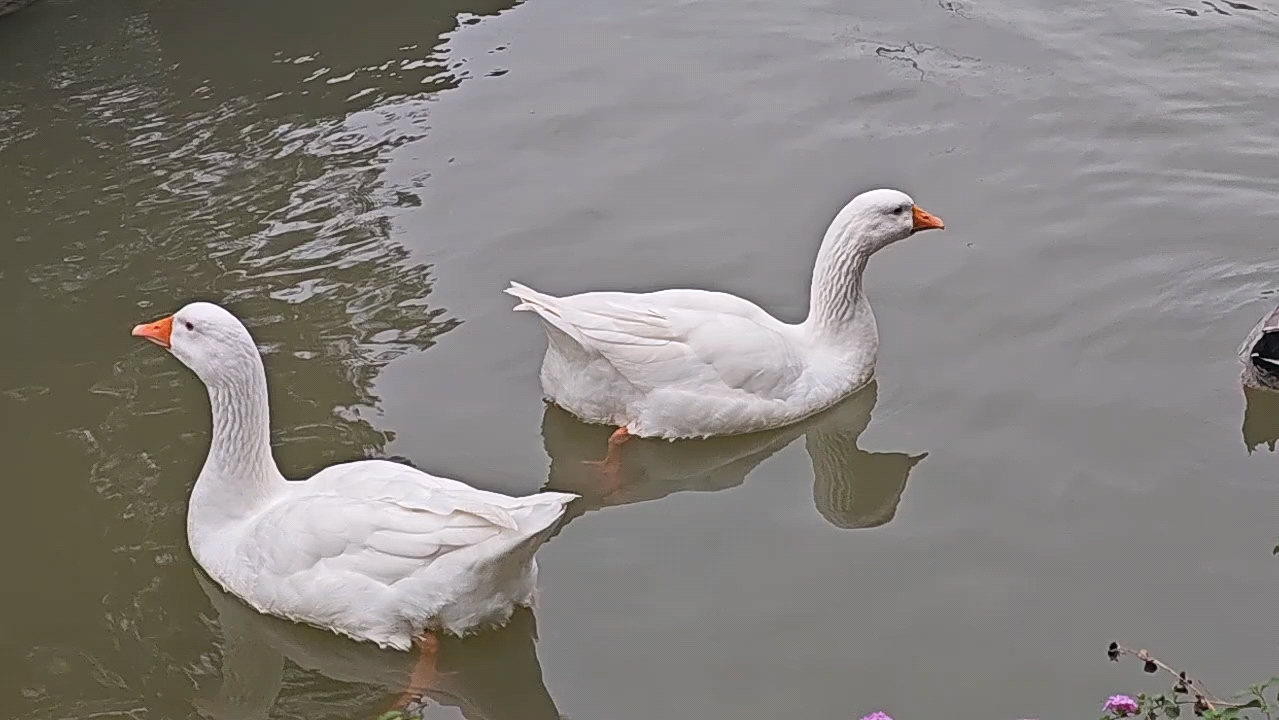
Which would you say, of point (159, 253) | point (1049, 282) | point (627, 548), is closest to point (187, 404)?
point (159, 253)

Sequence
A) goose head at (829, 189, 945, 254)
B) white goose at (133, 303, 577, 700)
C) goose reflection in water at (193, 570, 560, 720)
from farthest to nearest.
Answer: goose head at (829, 189, 945, 254) → goose reflection in water at (193, 570, 560, 720) → white goose at (133, 303, 577, 700)

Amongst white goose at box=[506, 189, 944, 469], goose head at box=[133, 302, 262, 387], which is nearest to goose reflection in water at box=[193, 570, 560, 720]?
goose head at box=[133, 302, 262, 387]

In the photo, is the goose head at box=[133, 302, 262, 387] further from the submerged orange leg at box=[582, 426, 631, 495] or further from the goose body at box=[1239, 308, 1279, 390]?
the goose body at box=[1239, 308, 1279, 390]

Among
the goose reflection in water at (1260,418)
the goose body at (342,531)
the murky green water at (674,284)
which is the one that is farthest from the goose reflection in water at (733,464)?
the goose reflection in water at (1260,418)

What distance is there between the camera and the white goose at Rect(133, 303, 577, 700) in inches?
212

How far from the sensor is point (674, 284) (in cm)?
828

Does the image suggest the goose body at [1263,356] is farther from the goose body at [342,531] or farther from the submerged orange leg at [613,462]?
the goose body at [342,531]

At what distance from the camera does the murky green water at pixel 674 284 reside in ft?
18.9

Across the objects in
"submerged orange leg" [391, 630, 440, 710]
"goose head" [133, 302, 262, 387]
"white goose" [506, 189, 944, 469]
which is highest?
"goose head" [133, 302, 262, 387]

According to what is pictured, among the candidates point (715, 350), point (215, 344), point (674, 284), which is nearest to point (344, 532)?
point (215, 344)

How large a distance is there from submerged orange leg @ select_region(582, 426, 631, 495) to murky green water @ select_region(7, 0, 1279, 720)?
3.0 inches

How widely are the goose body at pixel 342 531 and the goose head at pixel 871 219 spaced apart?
232 centimetres

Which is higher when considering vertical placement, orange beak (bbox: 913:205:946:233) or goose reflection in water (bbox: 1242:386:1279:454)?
orange beak (bbox: 913:205:946:233)

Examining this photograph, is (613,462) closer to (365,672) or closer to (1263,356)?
(365,672)
